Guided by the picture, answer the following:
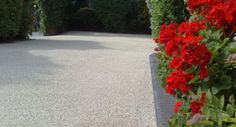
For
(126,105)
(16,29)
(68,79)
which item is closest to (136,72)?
(68,79)

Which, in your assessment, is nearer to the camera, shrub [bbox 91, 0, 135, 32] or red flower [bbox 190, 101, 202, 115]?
red flower [bbox 190, 101, 202, 115]

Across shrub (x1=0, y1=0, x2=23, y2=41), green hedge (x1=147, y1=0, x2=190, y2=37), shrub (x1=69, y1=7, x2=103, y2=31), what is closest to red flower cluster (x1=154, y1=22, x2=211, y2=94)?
green hedge (x1=147, y1=0, x2=190, y2=37)

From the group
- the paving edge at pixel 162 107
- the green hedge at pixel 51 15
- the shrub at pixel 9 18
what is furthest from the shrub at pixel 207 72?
the green hedge at pixel 51 15

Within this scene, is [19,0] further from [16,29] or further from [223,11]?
[223,11]

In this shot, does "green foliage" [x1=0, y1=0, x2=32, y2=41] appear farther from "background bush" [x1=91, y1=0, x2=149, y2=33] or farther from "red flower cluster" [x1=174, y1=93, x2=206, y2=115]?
"red flower cluster" [x1=174, y1=93, x2=206, y2=115]

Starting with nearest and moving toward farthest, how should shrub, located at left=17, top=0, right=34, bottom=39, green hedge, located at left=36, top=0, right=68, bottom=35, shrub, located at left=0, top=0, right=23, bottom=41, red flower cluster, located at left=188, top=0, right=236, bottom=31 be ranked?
red flower cluster, located at left=188, top=0, right=236, bottom=31, shrub, located at left=0, top=0, right=23, bottom=41, shrub, located at left=17, top=0, right=34, bottom=39, green hedge, located at left=36, top=0, right=68, bottom=35

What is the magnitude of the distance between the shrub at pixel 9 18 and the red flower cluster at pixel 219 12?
30.8ft

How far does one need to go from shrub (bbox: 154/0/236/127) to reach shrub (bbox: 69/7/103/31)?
1704 cm

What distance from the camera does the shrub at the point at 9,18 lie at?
1138 centimetres

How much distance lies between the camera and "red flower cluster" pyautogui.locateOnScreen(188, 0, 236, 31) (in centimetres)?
213

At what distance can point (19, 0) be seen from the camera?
38.9 ft

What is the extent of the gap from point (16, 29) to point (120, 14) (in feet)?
22.8

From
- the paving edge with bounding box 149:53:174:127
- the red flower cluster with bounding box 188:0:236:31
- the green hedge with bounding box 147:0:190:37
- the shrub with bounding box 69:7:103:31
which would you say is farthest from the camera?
the shrub with bounding box 69:7:103:31

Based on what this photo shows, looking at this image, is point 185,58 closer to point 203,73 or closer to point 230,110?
point 203,73
